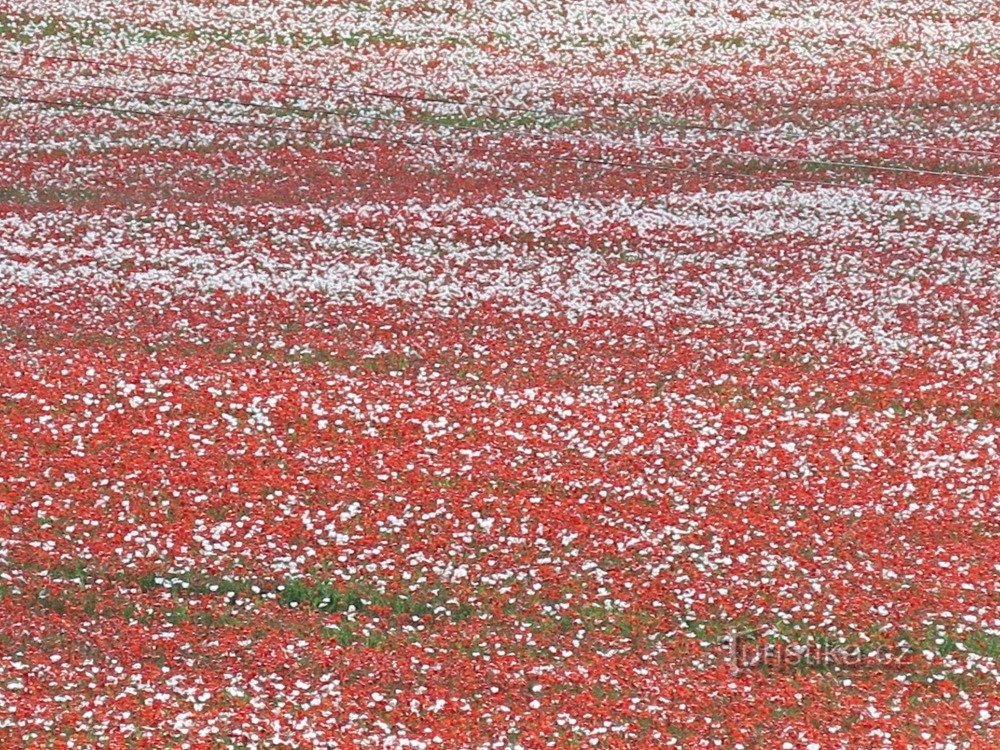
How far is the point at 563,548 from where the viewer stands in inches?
675

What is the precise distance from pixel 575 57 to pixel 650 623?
822 inches

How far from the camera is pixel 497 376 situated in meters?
21.1

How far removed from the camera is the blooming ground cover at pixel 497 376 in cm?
1506

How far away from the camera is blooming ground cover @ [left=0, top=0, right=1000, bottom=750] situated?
49.4 feet

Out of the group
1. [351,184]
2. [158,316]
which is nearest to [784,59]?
[351,184]

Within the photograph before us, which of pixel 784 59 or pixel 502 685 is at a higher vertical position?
pixel 784 59

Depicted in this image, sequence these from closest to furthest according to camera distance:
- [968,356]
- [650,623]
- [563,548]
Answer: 1. [650,623]
2. [563,548]
3. [968,356]

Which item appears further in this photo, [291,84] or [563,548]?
[291,84]

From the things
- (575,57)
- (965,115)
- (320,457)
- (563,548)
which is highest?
(575,57)

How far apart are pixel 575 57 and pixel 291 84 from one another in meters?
7.73

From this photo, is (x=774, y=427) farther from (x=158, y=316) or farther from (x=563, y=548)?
(x=158, y=316)

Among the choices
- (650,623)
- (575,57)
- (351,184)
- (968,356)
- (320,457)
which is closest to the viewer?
(650,623)

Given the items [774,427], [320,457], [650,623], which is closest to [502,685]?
[650,623]

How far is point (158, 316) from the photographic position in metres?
22.6
